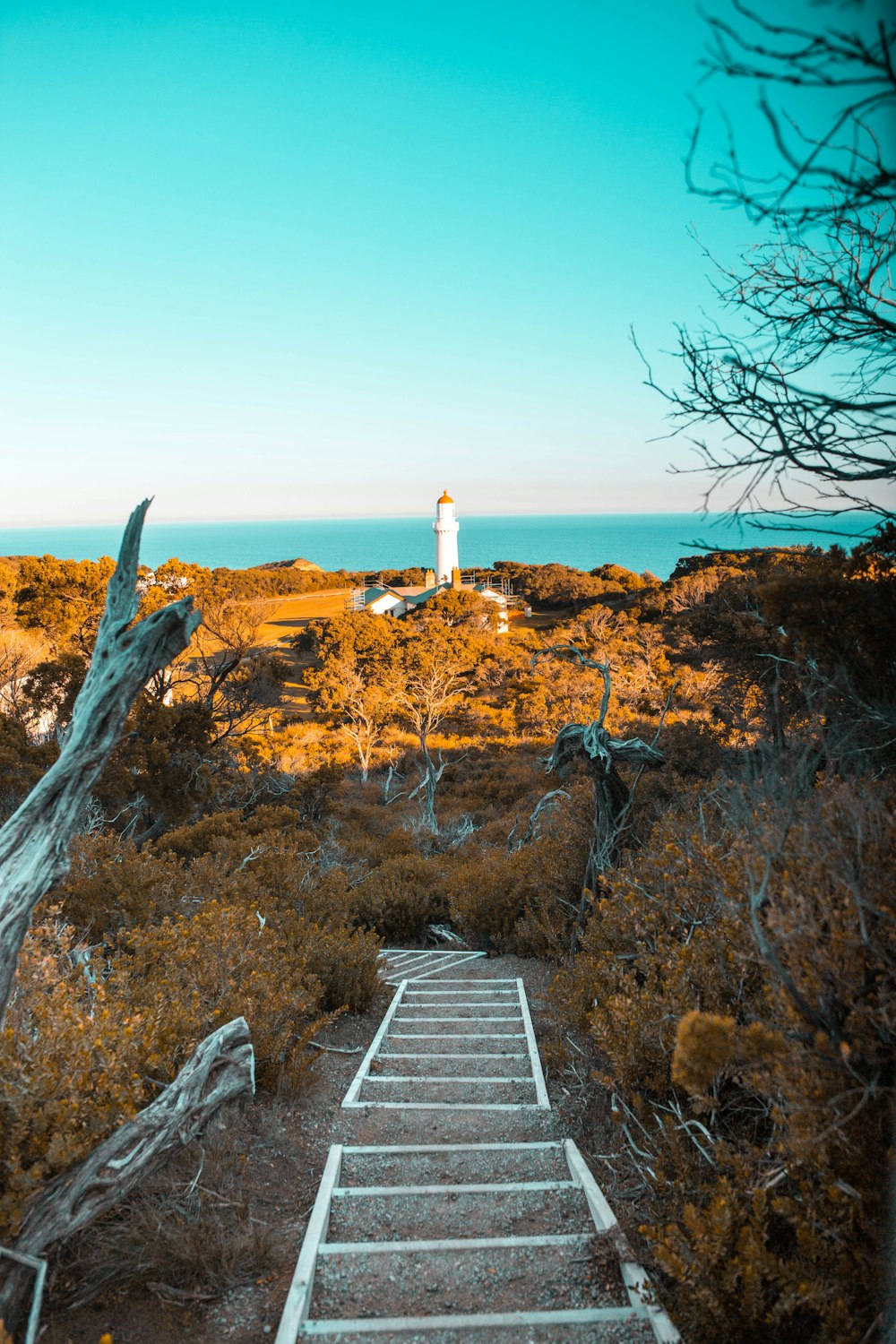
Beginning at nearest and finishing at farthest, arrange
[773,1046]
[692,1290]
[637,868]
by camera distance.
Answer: [773,1046]
[692,1290]
[637,868]

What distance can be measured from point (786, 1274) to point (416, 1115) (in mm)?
2692

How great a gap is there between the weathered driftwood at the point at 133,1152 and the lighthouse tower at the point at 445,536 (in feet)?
156

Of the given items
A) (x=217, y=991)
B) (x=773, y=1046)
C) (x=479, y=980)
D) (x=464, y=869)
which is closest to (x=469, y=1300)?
(x=773, y=1046)

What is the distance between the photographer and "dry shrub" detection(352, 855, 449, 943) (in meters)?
10.8

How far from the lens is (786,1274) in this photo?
247 cm

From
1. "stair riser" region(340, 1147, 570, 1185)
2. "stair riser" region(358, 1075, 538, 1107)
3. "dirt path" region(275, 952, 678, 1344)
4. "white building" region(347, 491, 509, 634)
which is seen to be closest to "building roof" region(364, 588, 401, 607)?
"white building" region(347, 491, 509, 634)

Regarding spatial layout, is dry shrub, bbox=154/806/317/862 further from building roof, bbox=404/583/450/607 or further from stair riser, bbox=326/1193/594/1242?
building roof, bbox=404/583/450/607

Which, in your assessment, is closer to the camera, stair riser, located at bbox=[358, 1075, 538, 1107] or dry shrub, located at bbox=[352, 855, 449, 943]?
stair riser, located at bbox=[358, 1075, 538, 1107]

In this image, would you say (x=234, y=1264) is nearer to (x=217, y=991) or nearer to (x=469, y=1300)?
(x=469, y=1300)

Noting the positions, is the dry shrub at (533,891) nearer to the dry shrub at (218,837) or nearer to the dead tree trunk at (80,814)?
the dry shrub at (218,837)

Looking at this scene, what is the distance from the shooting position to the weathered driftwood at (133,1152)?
3025mm

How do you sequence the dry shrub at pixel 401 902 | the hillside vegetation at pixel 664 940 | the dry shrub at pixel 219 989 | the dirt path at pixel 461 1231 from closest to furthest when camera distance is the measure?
the hillside vegetation at pixel 664 940, the dirt path at pixel 461 1231, the dry shrub at pixel 219 989, the dry shrub at pixel 401 902

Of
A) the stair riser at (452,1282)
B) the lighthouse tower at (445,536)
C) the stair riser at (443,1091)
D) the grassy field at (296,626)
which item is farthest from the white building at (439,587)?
the stair riser at (452,1282)

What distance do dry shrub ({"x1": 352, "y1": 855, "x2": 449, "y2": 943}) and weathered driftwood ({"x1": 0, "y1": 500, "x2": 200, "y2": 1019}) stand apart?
7.42 metres
